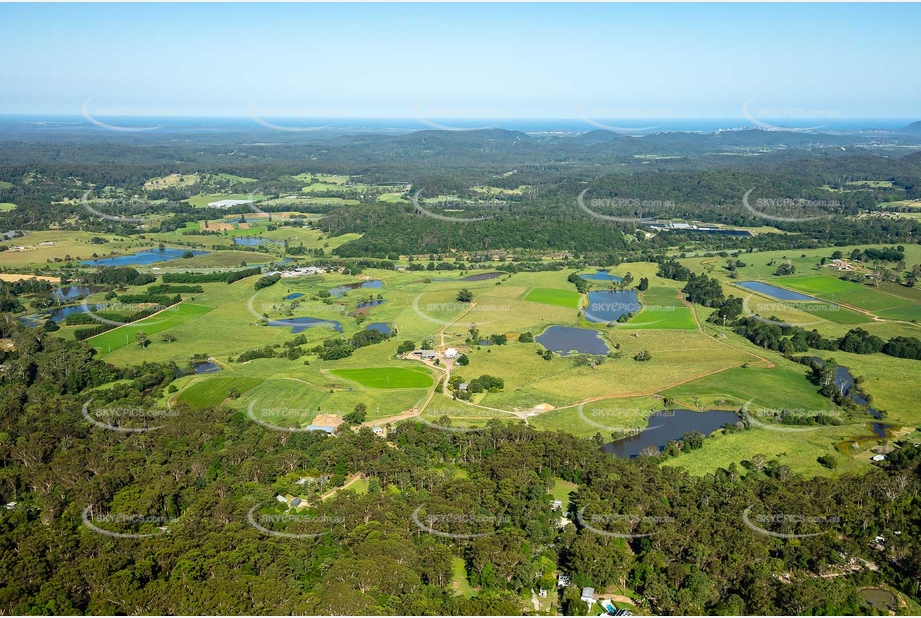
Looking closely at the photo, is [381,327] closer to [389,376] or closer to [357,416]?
[389,376]

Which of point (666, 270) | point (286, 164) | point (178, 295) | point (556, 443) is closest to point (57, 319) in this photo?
point (178, 295)

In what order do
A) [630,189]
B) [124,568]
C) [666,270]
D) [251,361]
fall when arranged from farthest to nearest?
[630,189]
[666,270]
[251,361]
[124,568]

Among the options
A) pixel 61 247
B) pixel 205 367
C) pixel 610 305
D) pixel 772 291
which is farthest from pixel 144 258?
pixel 772 291

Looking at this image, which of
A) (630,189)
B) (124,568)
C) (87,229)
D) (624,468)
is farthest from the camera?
(630,189)

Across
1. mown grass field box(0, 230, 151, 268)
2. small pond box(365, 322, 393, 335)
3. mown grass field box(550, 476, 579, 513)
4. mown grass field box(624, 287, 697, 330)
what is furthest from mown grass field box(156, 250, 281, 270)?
mown grass field box(550, 476, 579, 513)

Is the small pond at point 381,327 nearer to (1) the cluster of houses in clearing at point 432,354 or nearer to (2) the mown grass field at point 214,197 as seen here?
(1) the cluster of houses in clearing at point 432,354

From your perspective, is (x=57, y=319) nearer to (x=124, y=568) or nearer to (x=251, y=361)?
(x=251, y=361)
